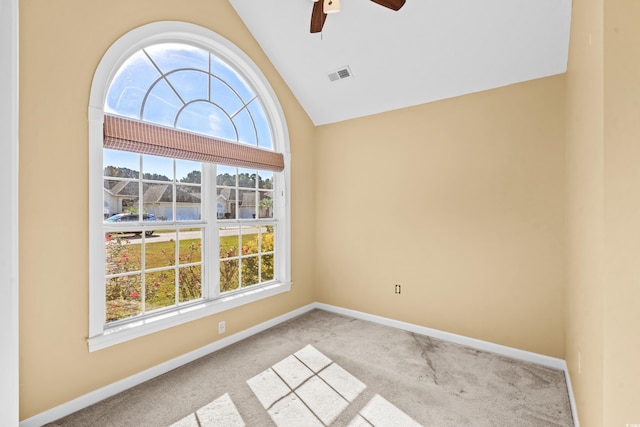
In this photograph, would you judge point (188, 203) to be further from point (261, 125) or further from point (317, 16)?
point (317, 16)

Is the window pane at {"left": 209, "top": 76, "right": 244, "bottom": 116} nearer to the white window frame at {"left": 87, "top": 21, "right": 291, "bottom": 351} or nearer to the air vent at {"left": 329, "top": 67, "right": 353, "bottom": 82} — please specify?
the white window frame at {"left": 87, "top": 21, "right": 291, "bottom": 351}

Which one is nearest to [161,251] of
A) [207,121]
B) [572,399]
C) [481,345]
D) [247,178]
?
[247,178]

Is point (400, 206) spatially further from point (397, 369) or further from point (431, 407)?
point (431, 407)

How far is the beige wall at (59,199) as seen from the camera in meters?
1.81

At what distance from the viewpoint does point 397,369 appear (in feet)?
8.28

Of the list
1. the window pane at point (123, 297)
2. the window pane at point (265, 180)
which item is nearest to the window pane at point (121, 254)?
the window pane at point (123, 297)

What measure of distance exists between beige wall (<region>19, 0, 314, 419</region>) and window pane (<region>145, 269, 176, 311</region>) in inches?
13.3

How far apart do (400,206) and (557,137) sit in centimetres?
153

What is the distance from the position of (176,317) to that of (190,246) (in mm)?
644

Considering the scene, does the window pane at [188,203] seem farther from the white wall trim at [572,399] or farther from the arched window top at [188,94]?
the white wall trim at [572,399]

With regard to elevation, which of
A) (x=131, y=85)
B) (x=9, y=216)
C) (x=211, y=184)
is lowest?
(x=9, y=216)

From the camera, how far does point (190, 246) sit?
2799 mm

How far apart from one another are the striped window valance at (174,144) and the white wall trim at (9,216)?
1.92 ft

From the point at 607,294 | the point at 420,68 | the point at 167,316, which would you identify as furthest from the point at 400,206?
the point at 167,316
